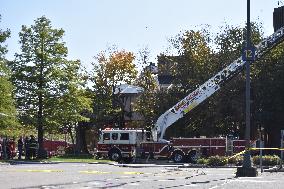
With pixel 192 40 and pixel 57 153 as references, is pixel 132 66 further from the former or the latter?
pixel 57 153

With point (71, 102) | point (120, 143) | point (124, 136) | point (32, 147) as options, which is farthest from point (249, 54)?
point (71, 102)

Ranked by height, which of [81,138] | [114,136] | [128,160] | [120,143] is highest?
[81,138]

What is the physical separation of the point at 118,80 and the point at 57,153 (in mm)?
13827

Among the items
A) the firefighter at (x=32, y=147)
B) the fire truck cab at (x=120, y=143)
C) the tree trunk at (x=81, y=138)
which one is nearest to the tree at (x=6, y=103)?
the firefighter at (x=32, y=147)

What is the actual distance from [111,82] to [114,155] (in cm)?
2178

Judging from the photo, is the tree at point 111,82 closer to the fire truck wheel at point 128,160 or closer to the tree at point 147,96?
the tree at point 147,96

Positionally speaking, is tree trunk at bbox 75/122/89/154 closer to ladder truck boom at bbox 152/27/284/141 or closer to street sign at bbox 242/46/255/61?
ladder truck boom at bbox 152/27/284/141

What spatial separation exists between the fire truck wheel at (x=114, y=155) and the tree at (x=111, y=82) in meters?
18.1

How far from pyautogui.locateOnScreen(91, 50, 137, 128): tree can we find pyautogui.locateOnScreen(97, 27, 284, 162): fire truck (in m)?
18.3

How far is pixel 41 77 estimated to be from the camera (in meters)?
44.3

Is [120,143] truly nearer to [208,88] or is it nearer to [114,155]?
[114,155]

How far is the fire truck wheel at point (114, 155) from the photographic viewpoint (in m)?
40.9

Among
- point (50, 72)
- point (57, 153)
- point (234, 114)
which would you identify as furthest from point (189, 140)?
point (57, 153)

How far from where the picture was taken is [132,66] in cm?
6391
